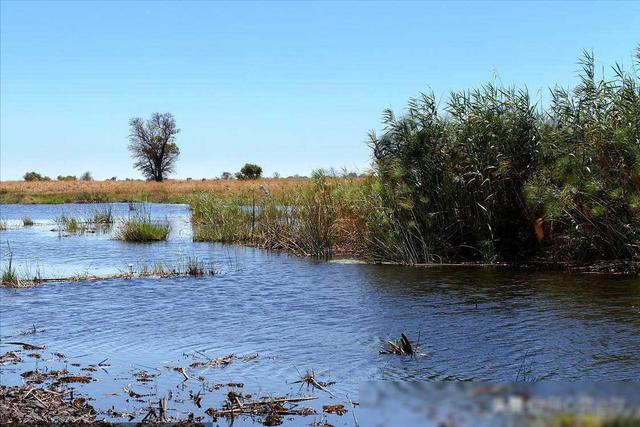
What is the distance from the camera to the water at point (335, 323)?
8.88 metres

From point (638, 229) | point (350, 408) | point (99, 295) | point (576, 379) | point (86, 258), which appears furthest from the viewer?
point (86, 258)

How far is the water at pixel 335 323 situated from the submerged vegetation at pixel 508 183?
134 cm

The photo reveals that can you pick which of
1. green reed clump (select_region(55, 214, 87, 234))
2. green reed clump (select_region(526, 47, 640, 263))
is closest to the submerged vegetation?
green reed clump (select_region(526, 47, 640, 263))

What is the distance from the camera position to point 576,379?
841 centimetres

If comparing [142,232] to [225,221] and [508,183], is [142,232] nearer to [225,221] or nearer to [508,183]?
[225,221]

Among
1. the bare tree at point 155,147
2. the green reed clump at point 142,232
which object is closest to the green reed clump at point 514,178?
the green reed clump at point 142,232

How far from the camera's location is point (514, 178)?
1955cm

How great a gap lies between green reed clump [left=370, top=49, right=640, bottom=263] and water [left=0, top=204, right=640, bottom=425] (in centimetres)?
140

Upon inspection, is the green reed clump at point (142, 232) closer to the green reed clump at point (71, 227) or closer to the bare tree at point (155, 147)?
the green reed clump at point (71, 227)

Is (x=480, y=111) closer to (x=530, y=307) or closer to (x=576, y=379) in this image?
(x=530, y=307)

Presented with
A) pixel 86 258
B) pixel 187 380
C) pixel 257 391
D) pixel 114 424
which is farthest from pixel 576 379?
pixel 86 258

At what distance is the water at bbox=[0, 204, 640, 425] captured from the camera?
8.88 meters

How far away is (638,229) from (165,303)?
11.3m

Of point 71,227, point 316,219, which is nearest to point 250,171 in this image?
point 71,227
